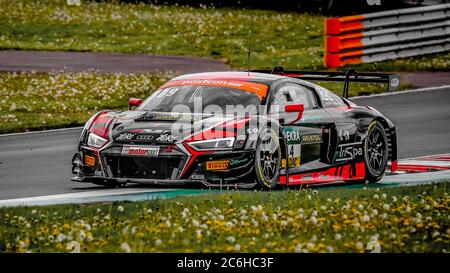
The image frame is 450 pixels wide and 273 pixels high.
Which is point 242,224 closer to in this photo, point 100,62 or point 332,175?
point 332,175

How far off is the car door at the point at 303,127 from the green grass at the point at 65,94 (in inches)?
265

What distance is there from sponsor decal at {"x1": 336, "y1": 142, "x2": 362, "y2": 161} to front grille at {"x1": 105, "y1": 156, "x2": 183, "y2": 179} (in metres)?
2.35

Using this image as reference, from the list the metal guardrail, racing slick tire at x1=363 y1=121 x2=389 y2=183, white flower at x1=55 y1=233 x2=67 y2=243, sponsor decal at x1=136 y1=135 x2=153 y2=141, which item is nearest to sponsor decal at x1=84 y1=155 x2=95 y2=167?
sponsor decal at x1=136 y1=135 x2=153 y2=141

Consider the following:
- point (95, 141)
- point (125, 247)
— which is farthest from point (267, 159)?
point (125, 247)

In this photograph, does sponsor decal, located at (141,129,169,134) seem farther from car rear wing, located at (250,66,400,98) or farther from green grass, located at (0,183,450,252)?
car rear wing, located at (250,66,400,98)

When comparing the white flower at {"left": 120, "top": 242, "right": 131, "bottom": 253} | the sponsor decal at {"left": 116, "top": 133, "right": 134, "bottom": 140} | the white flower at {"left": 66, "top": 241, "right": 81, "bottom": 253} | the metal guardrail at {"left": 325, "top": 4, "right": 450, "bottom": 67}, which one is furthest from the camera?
the metal guardrail at {"left": 325, "top": 4, "right": 450, "bottom": 67}

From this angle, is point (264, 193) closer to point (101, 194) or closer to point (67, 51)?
point (101, 194)

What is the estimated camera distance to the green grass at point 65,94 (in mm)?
20623

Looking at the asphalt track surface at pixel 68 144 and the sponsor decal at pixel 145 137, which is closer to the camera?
the sponsor decal at pixel 145 137

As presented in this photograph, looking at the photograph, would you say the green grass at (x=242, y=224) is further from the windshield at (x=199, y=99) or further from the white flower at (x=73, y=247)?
the windshield at (x=199, y=99)

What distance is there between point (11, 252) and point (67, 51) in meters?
21.4

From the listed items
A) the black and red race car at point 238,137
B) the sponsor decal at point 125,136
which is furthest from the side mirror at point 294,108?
the sponsor decal at point 125,136

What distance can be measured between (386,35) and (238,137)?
51.4 feet

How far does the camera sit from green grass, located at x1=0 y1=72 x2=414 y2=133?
20623mm
